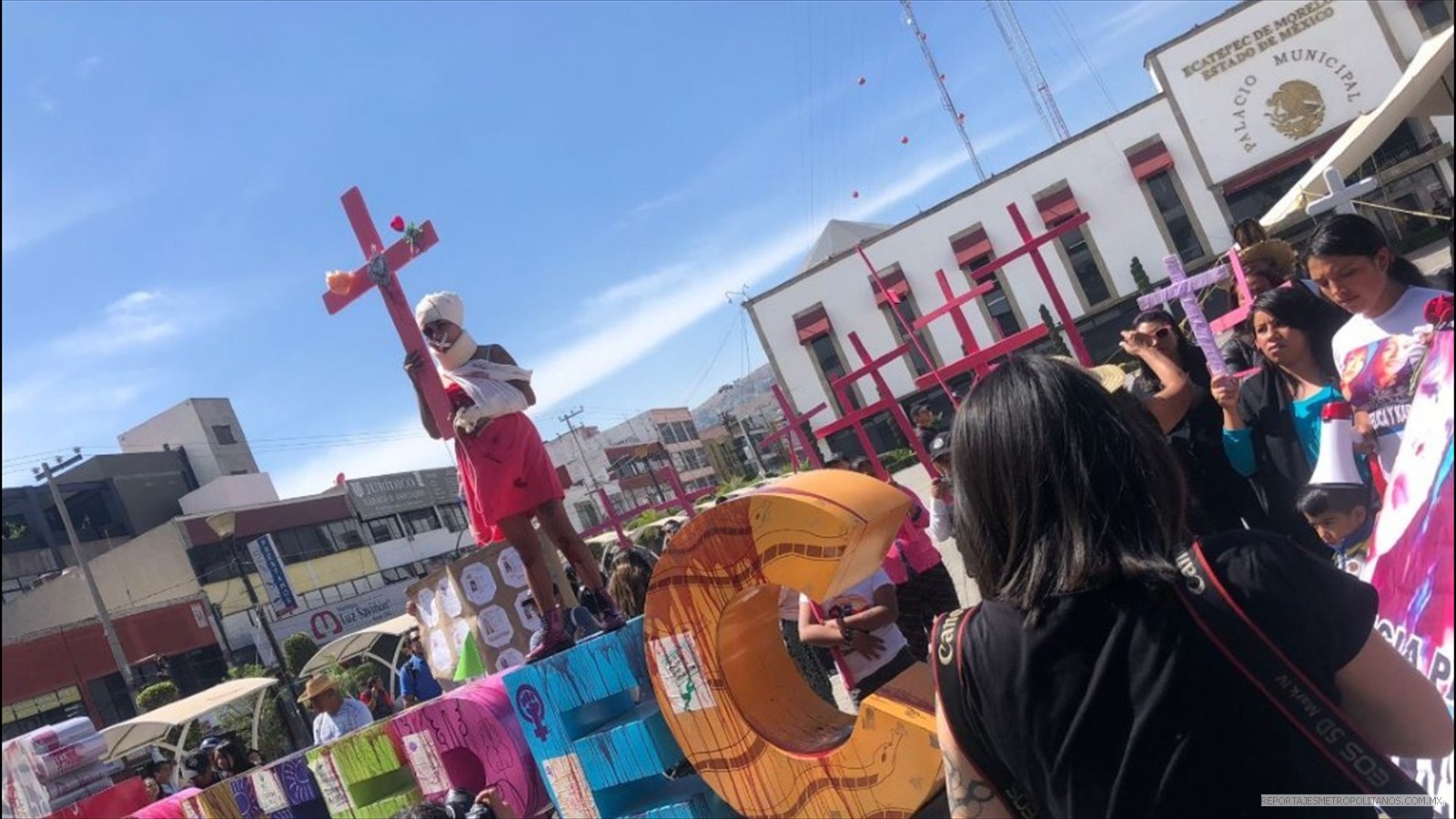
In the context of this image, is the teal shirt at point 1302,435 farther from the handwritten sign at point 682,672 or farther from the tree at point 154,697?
the tree at point 154,697

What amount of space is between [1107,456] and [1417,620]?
92 centimetres

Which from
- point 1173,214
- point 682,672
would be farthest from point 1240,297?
point 1173,214

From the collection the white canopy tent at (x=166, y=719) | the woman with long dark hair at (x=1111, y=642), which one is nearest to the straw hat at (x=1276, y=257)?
the woman with long dark hair at (x=1111, y=642)

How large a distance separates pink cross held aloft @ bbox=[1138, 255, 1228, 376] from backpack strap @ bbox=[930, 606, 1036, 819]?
264 cm

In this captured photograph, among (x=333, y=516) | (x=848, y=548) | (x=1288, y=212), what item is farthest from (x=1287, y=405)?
(x=333, y=516)

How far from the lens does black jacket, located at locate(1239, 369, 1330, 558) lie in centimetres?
338

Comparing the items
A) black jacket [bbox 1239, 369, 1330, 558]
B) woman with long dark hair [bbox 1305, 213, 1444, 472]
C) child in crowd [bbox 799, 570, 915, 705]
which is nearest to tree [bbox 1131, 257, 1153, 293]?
child in crowd [bbox 799, 570, 915, 705]

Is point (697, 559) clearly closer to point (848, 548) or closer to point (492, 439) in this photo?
point (848, 548)

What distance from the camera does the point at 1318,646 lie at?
57.1 inches

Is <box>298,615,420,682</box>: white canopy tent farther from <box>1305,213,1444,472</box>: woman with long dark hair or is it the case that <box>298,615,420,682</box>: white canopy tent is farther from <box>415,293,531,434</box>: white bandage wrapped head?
<box>1305,213,1444,472</box>: woman with long dark hair

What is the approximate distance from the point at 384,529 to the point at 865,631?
47.2 meters

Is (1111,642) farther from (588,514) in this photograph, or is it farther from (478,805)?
(588,514)

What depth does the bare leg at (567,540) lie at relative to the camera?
450 centimetres

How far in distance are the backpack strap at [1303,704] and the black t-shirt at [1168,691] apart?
14 mm
